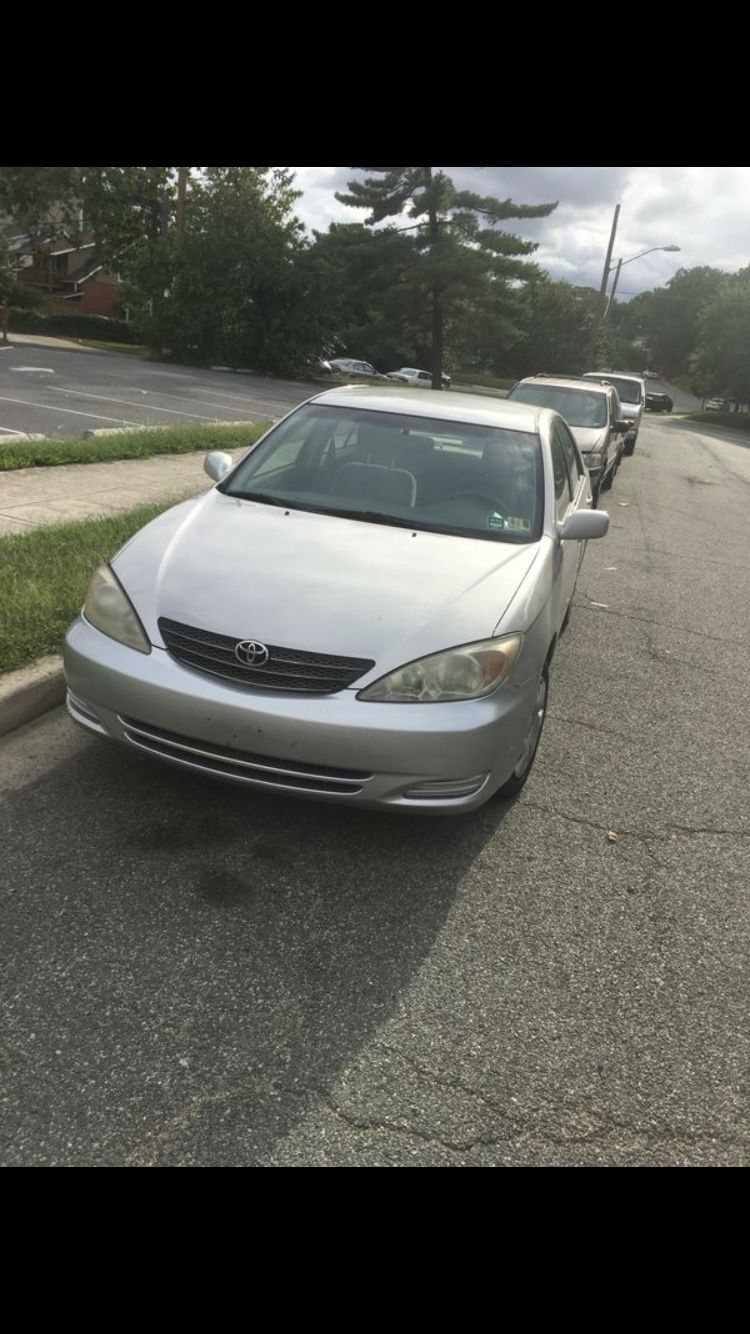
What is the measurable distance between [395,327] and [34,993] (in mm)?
39969

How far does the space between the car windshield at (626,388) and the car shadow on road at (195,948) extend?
21.2m

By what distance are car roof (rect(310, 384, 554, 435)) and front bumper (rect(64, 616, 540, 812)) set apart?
196cm

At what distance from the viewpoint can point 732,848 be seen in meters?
3.75

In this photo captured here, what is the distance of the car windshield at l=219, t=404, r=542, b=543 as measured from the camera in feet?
13.6

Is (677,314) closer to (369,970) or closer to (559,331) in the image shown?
(559,331)

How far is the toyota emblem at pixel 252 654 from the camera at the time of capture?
3109mm

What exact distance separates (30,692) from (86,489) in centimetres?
443

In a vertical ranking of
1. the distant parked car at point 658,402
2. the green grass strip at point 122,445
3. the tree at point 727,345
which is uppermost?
the tree at point 727,345

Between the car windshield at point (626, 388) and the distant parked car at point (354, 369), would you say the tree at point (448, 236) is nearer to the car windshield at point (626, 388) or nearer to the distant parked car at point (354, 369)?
the distant parked car at point (354, 369)

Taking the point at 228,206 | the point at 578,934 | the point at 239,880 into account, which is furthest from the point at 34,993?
the point at 228,206

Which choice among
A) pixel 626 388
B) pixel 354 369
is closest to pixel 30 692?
pixel 626 388

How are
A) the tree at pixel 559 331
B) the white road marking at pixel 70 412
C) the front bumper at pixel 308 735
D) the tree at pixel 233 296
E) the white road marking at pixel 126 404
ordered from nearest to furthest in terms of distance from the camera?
1. the front bumper at pixel 308 735
2. the white road marking at pixel 70 412
3. the white road marking at pixel 126 404
4. the tree at pixel 233 296
5. the tree at pixel 559 331

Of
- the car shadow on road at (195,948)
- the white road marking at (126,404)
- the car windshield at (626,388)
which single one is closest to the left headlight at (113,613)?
the car shadow on road at (195,948)
